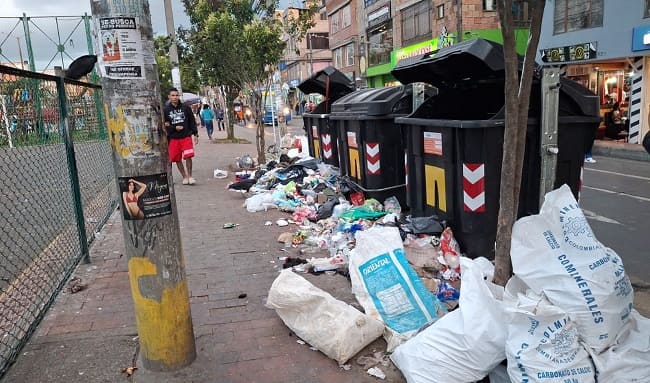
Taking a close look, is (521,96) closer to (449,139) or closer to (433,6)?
(449,139)

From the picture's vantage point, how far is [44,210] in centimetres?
722

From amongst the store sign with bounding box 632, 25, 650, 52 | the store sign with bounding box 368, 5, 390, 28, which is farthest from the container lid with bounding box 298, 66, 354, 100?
the store sign with bounding box 368, 5, 390, 28

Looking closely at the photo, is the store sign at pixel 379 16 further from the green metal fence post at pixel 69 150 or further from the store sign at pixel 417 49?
the green metal fence post at pixel 69 150

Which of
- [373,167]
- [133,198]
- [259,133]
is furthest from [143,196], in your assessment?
[259,133]

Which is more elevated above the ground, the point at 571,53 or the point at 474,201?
the point at 571,53

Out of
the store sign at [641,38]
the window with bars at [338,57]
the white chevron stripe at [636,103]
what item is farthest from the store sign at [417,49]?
the window with bars at [338,57]

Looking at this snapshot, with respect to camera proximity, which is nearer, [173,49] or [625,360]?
[625,360]

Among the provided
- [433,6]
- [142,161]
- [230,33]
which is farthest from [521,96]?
[433,6]

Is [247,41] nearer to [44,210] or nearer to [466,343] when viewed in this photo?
Result: [44,210]

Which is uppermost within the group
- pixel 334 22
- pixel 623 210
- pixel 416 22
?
pixel 334 22

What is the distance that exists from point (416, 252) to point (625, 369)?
2.17 metres

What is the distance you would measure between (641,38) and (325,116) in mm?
10873

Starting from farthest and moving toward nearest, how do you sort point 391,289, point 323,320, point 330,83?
point 330,83 → point 391,289 → point 323,320

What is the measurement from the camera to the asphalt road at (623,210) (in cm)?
494
